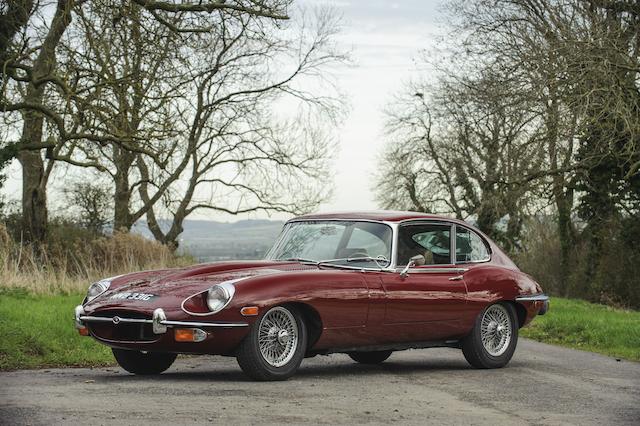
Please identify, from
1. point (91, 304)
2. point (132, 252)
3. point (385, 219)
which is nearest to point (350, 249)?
point (385, 219)

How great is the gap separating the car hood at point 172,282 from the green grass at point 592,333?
6.05 metres

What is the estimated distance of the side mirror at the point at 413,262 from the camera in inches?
453

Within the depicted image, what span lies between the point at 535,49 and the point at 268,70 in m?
14.4

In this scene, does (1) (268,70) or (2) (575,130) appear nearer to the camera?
(2) (575,130)

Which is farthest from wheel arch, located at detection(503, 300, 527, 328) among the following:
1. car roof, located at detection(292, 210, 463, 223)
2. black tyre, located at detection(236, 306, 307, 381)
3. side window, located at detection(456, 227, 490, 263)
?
black tyre, located at detection(236, 306, 307, 381)

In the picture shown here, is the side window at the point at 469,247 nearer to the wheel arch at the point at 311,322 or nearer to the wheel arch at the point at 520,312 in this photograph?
the wheel arch at the point at 520,312

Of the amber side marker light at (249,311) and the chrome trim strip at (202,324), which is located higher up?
the amber side marker light at (249,311)

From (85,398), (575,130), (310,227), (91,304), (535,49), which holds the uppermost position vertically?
(535,49)

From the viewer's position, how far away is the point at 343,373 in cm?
1155

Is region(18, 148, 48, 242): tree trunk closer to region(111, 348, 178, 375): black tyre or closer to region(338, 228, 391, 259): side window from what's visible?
region(111, 348, 178, 375): black tyre

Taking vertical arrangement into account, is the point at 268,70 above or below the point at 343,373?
above

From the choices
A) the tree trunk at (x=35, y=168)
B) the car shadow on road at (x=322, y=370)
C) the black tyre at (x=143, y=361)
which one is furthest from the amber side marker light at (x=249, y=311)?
the tree trunk at (x=35, y=168)

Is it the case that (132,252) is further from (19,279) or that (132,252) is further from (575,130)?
(575,130)

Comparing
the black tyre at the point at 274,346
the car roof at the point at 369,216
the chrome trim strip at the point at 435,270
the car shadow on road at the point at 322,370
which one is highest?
Answer: the car roof at the point at 369,216
